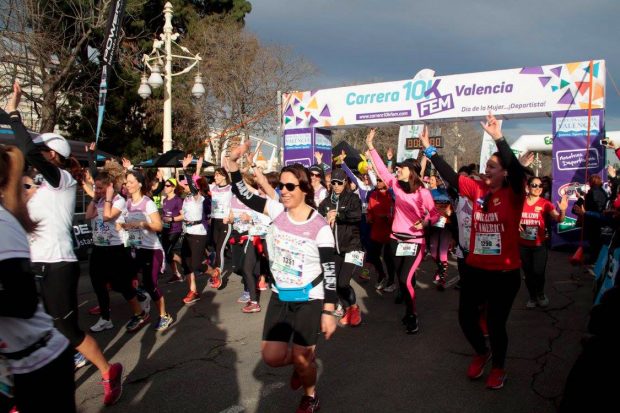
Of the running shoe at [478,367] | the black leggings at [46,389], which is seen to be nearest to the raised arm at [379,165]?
the running shoe at [478,367]

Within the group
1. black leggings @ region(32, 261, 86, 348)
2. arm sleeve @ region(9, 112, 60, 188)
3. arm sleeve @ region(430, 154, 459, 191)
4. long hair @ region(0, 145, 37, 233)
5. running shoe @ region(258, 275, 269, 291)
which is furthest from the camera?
running shoe @ region(258, 275, 269, 291)

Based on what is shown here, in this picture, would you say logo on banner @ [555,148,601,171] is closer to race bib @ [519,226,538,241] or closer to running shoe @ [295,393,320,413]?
race bib @ [519,226,538,241]

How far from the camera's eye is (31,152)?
10.7 feet

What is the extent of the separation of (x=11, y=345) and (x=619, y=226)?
14.8ft

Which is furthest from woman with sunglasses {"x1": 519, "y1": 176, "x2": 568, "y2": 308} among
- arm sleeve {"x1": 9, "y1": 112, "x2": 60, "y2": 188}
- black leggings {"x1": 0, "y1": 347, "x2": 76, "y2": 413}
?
black leggings {"x1": 0, "y1": 347, "x2": 76, "y2": 413}

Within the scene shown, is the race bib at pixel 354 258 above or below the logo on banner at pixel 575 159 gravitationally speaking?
below

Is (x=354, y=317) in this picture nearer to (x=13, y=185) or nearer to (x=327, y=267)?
(x=327, y=267)

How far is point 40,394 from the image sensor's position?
6.58 feet

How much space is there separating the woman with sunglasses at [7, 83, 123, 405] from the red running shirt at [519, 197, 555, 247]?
514 centimetres

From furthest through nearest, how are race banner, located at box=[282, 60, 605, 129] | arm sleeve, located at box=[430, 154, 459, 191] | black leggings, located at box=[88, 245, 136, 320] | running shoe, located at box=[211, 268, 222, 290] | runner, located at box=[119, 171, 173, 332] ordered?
race banner, located at box=[282, 60, 605, 129] < running shoe, located at box=[211, 268, 222, 290] < runner, located at box=[119, 171, 173, 332] < black leggings, located at box=[88, 245, 136, 320] < arm sleeve, located at box=[430, 154, 459, 191]

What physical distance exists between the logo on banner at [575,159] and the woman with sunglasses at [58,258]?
1182 centimetres

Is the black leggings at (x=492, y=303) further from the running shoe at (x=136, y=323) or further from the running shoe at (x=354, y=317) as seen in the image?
the running shoe at (x=136, y=323)

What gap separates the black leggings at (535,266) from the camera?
20.4 feet

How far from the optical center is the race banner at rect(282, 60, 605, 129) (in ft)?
38.7
